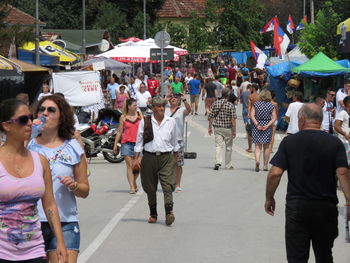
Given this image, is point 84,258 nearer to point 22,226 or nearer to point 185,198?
point 22,226

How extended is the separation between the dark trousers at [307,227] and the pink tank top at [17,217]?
97.8 inches

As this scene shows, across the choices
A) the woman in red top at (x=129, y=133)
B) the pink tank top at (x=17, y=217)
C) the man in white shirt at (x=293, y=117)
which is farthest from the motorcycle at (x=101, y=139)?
the pink tank top at (x=17, y=217)

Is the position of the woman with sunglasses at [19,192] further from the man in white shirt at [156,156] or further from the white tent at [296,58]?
the white tent at [296,58]

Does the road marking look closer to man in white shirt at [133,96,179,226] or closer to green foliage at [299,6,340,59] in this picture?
man in white shirt at [133,96,179,226]

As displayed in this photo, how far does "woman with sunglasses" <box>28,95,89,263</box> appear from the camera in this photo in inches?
243

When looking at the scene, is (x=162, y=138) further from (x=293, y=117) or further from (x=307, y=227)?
(x=293, y=117)

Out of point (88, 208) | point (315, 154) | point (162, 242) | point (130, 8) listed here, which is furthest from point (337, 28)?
point (130, 8)

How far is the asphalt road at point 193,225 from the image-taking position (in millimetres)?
9602

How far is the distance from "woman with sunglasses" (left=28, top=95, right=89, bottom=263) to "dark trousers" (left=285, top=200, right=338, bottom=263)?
68.6 inches

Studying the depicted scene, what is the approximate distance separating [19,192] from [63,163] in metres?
1.14

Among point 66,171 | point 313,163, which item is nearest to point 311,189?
point 313,163

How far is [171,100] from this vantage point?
1477cm

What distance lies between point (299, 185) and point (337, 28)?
75.6 ft

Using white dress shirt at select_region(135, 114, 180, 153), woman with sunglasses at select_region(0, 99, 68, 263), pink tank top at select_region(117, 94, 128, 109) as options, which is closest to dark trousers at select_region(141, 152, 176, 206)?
white dress shirt at select_region(135, 114, 180, 153)
